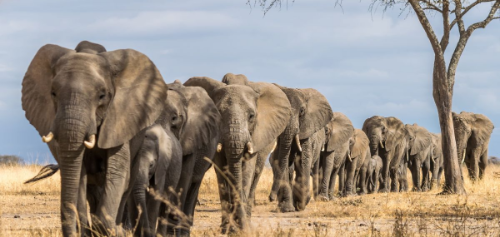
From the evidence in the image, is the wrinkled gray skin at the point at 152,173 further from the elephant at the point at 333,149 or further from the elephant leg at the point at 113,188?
the elephant at the point at 333,149

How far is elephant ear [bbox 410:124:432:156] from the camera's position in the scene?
34.8 metres

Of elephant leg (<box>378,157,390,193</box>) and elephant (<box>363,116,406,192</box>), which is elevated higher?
elephant (<box>363,116,406,192</box>)

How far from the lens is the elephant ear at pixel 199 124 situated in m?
12.0

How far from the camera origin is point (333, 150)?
23.4 metres

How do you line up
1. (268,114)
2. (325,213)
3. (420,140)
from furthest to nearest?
(420,140) < (325,213) < (268,114)

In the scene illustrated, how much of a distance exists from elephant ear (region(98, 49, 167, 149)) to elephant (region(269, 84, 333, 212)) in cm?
712

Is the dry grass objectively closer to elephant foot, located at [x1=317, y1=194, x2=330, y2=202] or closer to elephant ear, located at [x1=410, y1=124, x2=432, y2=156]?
elephant foot, located at [x1=317, y1=194, x2=330, y2=202]

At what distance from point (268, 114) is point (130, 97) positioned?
17.3 ft

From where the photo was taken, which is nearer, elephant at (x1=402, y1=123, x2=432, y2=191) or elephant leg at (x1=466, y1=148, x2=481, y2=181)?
elephant leg at (x1=466, y1=148, x2=481, y2=181)

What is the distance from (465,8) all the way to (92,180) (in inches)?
606

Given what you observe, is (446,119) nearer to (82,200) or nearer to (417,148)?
(417,148)

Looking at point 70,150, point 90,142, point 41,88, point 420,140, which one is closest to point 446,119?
point 420,140

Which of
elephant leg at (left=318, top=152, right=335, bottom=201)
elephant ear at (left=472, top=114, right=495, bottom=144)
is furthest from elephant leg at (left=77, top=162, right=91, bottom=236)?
elephant ear at (left=472, top=114, right=495, bottom=144)

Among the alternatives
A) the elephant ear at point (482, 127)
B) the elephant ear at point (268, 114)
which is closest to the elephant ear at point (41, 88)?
the elephant ear at point (268, 114)
